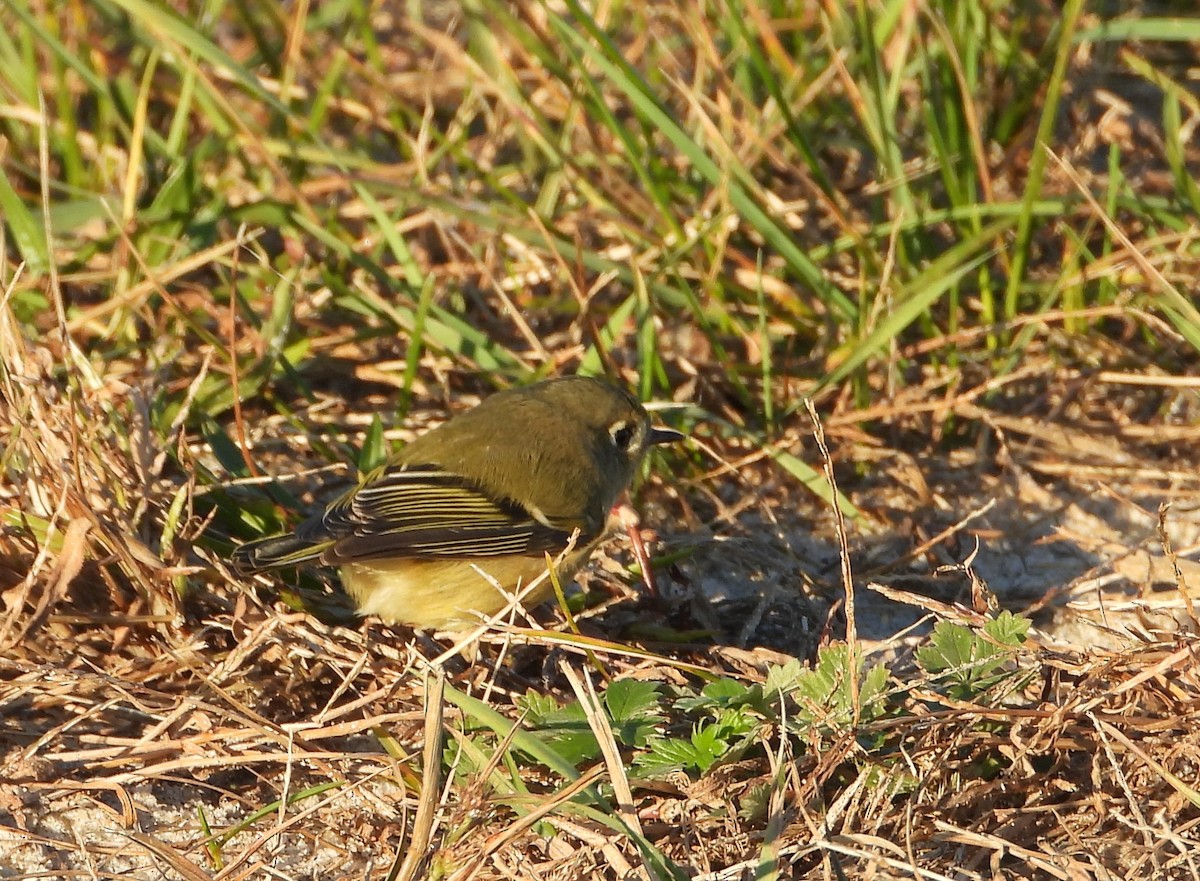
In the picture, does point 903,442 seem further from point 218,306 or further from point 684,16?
point 218,306

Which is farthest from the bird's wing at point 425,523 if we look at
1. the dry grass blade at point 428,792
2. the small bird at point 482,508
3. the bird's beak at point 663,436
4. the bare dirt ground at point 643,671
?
the dry grass blade at point 428,792

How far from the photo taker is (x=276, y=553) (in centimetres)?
257

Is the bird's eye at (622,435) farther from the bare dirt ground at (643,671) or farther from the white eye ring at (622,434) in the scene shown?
the bare dirt ground at (643,671)

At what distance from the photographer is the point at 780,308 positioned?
11.6 ft

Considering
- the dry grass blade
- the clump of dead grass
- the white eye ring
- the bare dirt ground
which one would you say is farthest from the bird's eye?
the dry grass blade

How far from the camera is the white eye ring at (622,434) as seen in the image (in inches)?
122

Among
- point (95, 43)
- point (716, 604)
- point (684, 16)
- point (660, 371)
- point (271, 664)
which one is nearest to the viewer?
point (271, 664)

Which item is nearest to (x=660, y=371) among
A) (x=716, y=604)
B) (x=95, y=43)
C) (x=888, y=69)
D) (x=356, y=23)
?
(x=716, y=604)

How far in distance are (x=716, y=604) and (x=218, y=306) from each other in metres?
1.48

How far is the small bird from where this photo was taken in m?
2.68

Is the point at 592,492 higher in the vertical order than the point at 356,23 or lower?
lower

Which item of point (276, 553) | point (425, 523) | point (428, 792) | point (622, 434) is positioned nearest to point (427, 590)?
point (425, 523)

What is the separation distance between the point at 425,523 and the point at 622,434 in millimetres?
526

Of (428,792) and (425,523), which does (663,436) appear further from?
(428,792)
